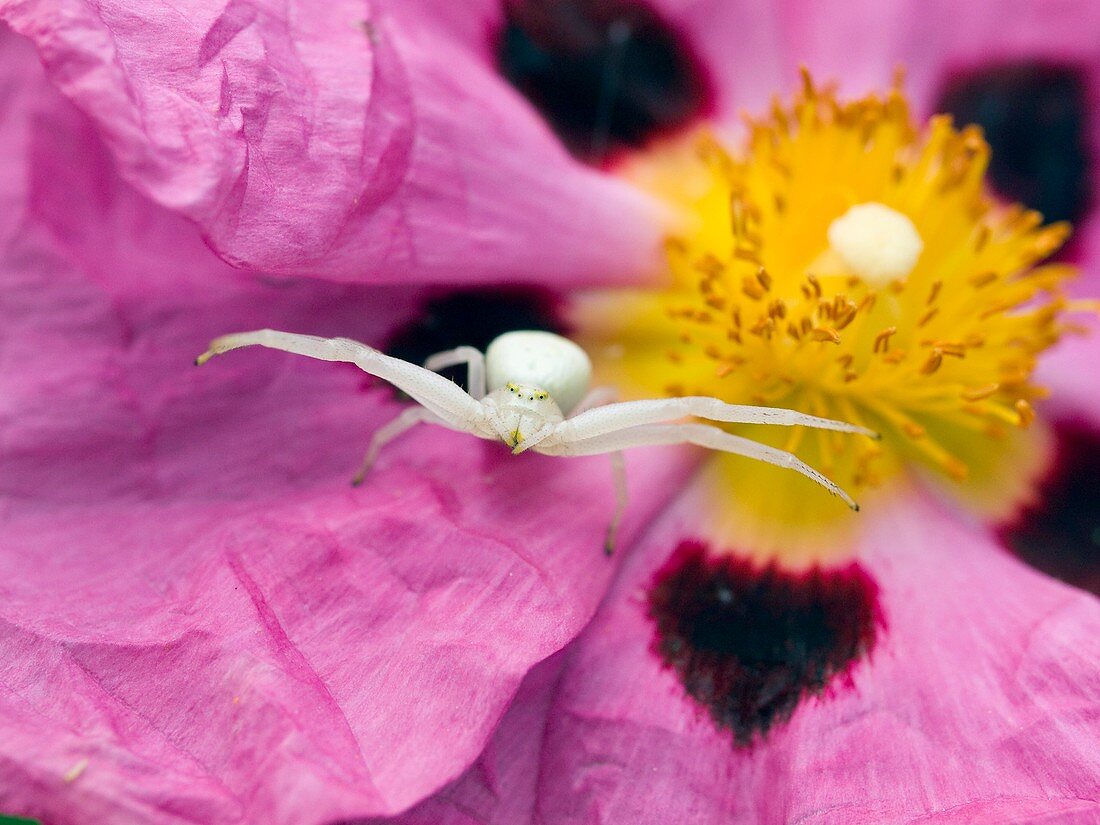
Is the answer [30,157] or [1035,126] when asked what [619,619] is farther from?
[1035,126]

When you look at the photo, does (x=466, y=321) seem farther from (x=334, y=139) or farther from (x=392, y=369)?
(x=334, y=139)

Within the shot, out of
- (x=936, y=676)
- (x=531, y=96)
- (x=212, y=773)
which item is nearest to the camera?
(x=212, y=773)

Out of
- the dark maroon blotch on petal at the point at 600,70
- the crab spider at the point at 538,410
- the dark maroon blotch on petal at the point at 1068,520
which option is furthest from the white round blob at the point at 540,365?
the dark maroon blotch on petal at the point at 1068,520

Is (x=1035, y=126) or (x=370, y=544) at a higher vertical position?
(x=1035, y=126)

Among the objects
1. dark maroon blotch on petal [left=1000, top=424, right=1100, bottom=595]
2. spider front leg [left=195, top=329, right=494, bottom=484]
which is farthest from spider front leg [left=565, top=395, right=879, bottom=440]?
dark maroon blotch on petal [left=1000, top=424, right=1100, bottom=595]

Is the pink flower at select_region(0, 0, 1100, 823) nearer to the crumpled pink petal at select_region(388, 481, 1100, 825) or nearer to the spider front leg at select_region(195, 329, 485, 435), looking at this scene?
the crumpled pink petal at select_region(388, 481, 1100, 825)

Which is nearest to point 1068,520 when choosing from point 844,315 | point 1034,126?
point 844,315

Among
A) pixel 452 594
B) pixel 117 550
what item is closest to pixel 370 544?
pixel 452 594
